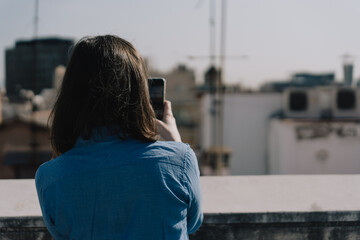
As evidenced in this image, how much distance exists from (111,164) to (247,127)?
69.0ft

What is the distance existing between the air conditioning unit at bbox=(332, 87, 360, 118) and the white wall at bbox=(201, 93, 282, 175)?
9.03 ft

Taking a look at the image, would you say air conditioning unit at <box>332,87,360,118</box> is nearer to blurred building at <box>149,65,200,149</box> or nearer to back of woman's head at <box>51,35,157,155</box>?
blurred building at <box>149,65,200,149</box>

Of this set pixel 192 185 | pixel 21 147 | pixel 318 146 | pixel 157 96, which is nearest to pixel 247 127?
pixel 318 146

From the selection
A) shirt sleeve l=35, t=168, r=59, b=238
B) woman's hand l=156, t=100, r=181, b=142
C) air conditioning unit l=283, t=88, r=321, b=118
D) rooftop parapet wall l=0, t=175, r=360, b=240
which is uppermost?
woman's hand l=156, t=100, r=181, b=142

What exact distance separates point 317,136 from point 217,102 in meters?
5.11

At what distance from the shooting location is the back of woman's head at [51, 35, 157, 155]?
1.08 metres

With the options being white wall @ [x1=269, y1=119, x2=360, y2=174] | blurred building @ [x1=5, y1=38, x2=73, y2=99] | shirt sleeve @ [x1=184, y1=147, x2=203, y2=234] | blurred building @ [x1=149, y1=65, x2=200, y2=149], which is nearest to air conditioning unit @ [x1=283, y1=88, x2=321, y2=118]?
white wall @ [x1=269, y1=119, x2=360, y2=174]

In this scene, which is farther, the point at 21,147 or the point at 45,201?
the point at 21,147

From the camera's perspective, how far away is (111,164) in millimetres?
1068

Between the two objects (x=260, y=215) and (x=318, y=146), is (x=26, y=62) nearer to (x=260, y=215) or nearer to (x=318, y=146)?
(x=318, y=146)

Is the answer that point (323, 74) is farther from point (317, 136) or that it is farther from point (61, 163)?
point (61, 163)

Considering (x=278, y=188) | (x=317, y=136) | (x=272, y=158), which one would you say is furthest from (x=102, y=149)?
(x=272, y=158)

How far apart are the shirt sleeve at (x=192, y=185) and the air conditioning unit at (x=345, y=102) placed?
19.2 meters

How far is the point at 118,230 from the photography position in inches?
42.1
